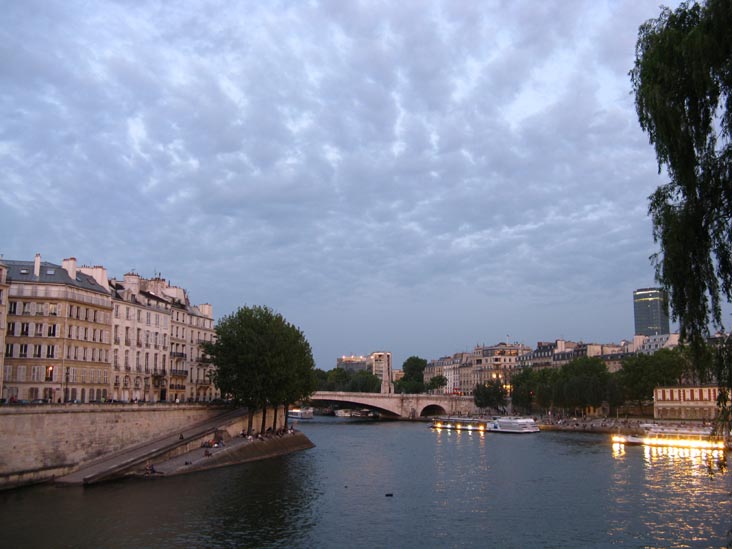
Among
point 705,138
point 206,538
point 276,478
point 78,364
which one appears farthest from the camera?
point 78,364

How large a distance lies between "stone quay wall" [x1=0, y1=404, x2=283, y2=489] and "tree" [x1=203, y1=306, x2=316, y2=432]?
11078mm

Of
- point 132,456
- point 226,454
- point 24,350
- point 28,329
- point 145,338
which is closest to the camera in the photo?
point 132,456

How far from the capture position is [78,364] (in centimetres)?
6619

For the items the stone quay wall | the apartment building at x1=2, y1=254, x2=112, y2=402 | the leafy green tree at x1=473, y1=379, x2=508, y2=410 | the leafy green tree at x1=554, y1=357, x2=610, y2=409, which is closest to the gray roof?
the apartment building at x1=2, y1=254, x2=112, y2=402

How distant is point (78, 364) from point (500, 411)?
126667 mm

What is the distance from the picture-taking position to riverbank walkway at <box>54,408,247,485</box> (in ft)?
167

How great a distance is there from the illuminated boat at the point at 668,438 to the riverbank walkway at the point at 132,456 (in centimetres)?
5233

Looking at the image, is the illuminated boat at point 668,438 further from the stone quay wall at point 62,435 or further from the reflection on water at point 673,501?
the stone quay wall at point 62,435

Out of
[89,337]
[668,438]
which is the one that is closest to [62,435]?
[89,337]

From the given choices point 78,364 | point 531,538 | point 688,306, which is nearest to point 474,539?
point 531,538

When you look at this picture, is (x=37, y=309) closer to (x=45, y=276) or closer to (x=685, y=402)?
(x=45, y=276)

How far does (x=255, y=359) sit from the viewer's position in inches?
3002

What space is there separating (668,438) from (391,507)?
191 feet

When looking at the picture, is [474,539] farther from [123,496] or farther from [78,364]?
[78,364]
